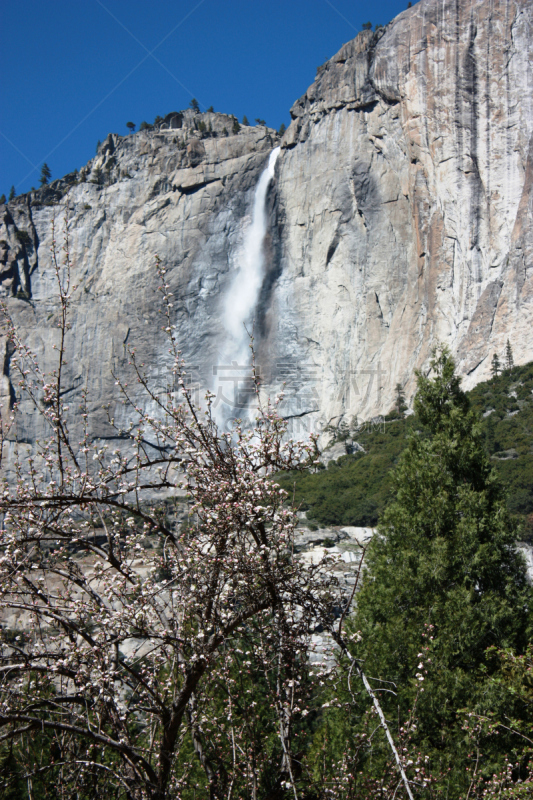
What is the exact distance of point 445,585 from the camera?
784 centimetres

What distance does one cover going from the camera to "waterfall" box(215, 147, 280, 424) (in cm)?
4700

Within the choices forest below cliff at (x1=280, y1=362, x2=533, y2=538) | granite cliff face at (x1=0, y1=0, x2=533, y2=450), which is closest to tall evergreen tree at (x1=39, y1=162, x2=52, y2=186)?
granite cliff face at (x1=0, y1=0, x2=533, y2=450)

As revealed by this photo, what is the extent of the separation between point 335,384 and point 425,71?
2156 cm

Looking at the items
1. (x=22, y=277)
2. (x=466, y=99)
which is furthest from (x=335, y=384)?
(x=22, y=277)

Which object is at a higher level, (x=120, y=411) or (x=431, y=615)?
(x=120, y=411)

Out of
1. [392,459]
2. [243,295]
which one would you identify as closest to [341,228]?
[243,295]

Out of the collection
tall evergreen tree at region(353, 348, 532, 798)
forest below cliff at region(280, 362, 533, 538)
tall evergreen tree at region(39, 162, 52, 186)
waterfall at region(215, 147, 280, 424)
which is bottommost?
tall evergreen tree at region(353, 348, 532, 798)

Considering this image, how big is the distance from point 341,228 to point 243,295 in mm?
9007

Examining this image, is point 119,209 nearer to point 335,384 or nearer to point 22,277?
point 22,277

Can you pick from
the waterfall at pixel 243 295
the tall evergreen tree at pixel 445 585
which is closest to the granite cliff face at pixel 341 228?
the waterfall at pixel 243 295

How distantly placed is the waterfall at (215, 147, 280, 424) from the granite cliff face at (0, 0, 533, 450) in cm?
50

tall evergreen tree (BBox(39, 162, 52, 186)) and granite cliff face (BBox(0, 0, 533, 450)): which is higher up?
tall evergreen tree (BBox(39, 162, 52, 186))

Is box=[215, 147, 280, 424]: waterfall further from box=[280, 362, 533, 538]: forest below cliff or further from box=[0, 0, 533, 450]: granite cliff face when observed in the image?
box=[280, 362, 533, 538]: forest below cliff

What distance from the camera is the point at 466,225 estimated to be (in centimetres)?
3881
